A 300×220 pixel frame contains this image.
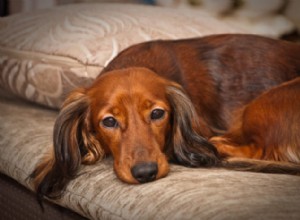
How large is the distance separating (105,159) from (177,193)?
0.48 meters

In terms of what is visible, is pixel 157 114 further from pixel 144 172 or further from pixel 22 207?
pixel 22 207

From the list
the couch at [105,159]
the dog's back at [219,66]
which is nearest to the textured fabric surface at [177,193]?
the couch at [105,159]

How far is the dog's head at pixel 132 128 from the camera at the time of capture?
1.75 m

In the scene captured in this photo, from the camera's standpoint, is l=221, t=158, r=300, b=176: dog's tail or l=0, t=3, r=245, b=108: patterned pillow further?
l=0, t=3, r=245, b=108: patterned pillow

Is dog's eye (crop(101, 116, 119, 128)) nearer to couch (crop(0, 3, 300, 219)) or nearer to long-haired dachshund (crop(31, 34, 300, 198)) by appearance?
long-haired dachshund (crop(31, 34, 300, 198))

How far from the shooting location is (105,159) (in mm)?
1980

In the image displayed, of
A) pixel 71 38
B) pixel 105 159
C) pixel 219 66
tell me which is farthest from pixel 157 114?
pixel 71 38

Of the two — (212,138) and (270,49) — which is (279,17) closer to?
(270,49)

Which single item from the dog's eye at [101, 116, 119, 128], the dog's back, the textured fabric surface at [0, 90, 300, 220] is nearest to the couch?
the textured fabric surface at [0, 90, 300, 220]

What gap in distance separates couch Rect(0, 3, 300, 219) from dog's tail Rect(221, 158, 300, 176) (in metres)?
0.08

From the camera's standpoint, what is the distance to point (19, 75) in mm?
2602

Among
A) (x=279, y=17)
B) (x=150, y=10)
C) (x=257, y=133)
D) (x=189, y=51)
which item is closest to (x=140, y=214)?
(x=257, y=133)

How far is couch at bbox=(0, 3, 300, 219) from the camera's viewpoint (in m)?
1.48

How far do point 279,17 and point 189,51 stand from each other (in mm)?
810
